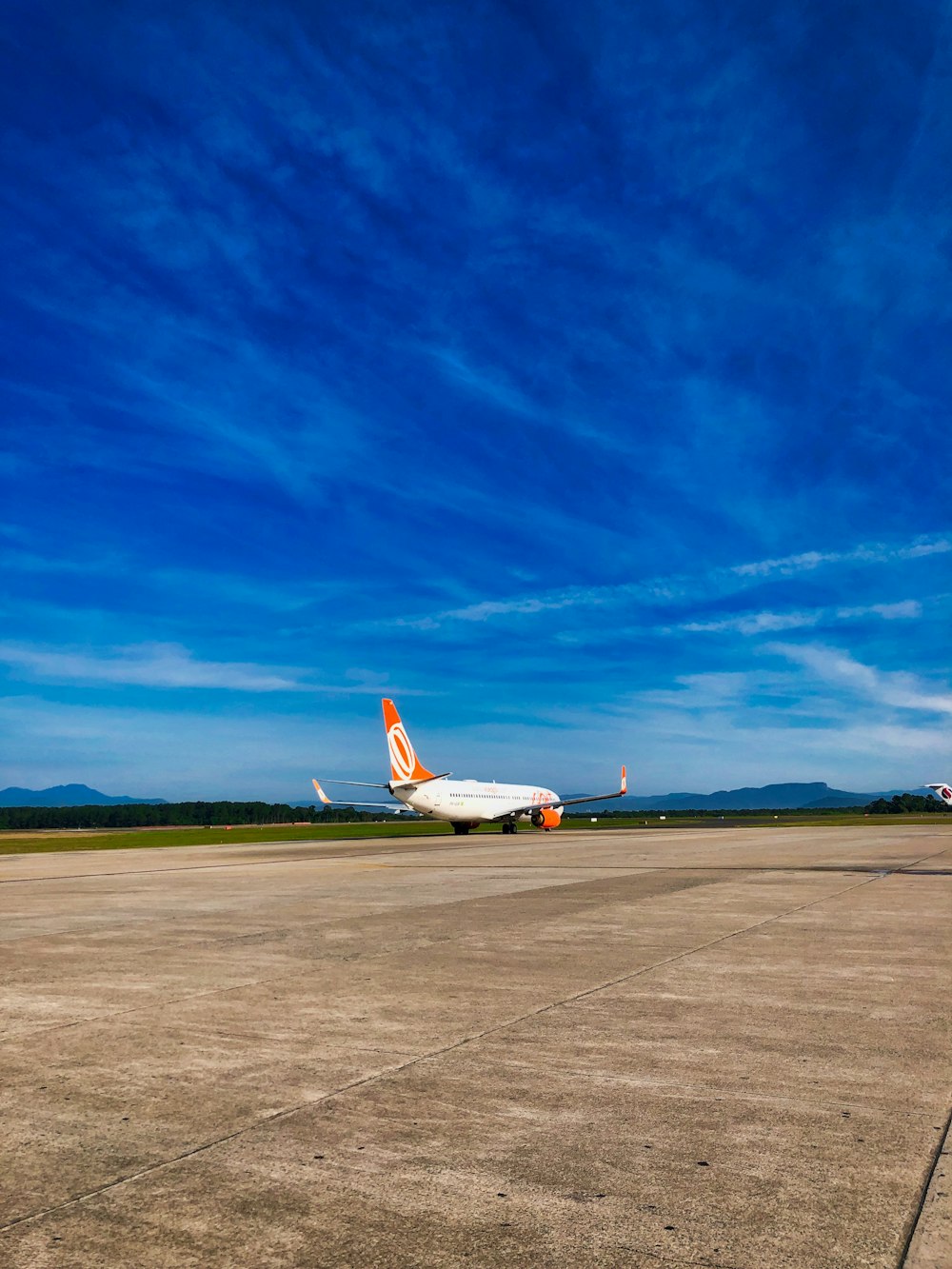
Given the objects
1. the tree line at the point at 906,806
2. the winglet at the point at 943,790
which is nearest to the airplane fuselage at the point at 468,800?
the winglet at the point at 943,790

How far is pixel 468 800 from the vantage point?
61625 mm

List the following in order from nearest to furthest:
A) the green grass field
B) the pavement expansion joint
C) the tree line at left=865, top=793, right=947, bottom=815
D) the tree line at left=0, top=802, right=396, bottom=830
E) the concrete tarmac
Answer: the concrete tarmac → the pavement expansion joint → the green grass field → the tree line at left=0, top=802, right=396, bottom=830 → the tree line at left=865, top=793, right=947, bottom=815

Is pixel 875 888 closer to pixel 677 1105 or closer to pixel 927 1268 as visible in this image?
pixel 677 1105

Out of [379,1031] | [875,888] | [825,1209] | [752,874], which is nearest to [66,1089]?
[379,1031]

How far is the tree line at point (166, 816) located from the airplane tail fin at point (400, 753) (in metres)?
59.0

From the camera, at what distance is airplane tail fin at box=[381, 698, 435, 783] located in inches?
2365

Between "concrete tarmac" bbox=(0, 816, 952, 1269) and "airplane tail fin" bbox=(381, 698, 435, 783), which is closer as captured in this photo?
"concrete tarmac" bbox=(0, 816, 952, 1269)

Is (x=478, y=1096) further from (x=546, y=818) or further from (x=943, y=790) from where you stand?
(x=943, y=790)

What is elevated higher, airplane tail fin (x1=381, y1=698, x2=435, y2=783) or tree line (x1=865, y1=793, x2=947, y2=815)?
airplane tail fin (x1=381, y1=698, x2=435, y2=783)

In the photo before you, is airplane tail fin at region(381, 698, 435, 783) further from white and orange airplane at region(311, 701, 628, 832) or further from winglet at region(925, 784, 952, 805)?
winglet at region(925, 784, 952, 805)

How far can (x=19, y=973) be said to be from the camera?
361 inches

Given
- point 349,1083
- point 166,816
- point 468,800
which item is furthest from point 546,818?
point 166,816

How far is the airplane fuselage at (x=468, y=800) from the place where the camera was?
194ft

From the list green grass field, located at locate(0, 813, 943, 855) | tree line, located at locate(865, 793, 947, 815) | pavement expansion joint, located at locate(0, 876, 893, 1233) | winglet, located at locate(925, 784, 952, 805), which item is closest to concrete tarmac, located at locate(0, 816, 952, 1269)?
pavement expansion joint, located at locate(0, 876, 893, 1233)
